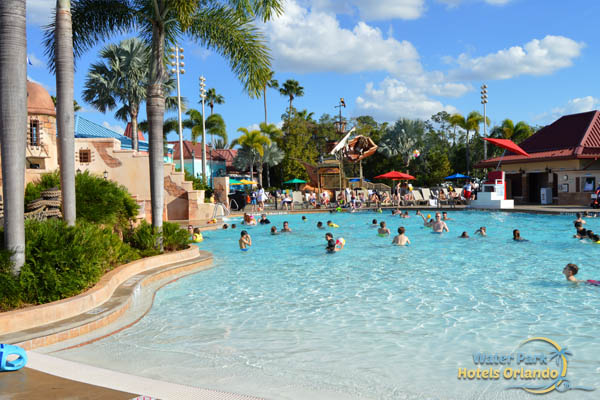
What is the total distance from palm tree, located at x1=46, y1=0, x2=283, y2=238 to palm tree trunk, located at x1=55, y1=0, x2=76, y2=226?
2424 millimetres

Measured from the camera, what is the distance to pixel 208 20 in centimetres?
1157

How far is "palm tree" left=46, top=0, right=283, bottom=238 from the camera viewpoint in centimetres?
1072

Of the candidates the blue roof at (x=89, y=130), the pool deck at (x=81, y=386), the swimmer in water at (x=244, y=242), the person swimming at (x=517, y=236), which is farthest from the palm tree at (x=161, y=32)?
the blue roof at (x=89, y=130)

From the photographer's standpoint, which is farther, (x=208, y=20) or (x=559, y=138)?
(x=559, y=138)

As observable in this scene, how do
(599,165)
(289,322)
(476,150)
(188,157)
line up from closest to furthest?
1. (289,322)
2. (599,165)
3. (476,150)
4. (188,157)

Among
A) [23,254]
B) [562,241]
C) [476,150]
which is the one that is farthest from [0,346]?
[476,150]

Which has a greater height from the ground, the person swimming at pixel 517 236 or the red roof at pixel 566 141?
the red roof at pixel 566 141

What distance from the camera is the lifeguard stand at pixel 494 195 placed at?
2580cm

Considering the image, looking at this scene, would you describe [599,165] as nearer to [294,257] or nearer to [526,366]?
[294,257]

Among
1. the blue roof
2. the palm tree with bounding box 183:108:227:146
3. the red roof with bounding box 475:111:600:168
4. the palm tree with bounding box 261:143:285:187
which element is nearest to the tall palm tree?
the blue roof

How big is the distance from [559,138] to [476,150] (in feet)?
58.8

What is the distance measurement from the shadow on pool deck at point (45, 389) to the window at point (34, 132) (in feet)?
50.6

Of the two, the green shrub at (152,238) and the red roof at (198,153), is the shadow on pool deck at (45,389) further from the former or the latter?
the red roof at (198,153)

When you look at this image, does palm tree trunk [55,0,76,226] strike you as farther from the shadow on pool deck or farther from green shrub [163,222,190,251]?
the shadow on pool deck
